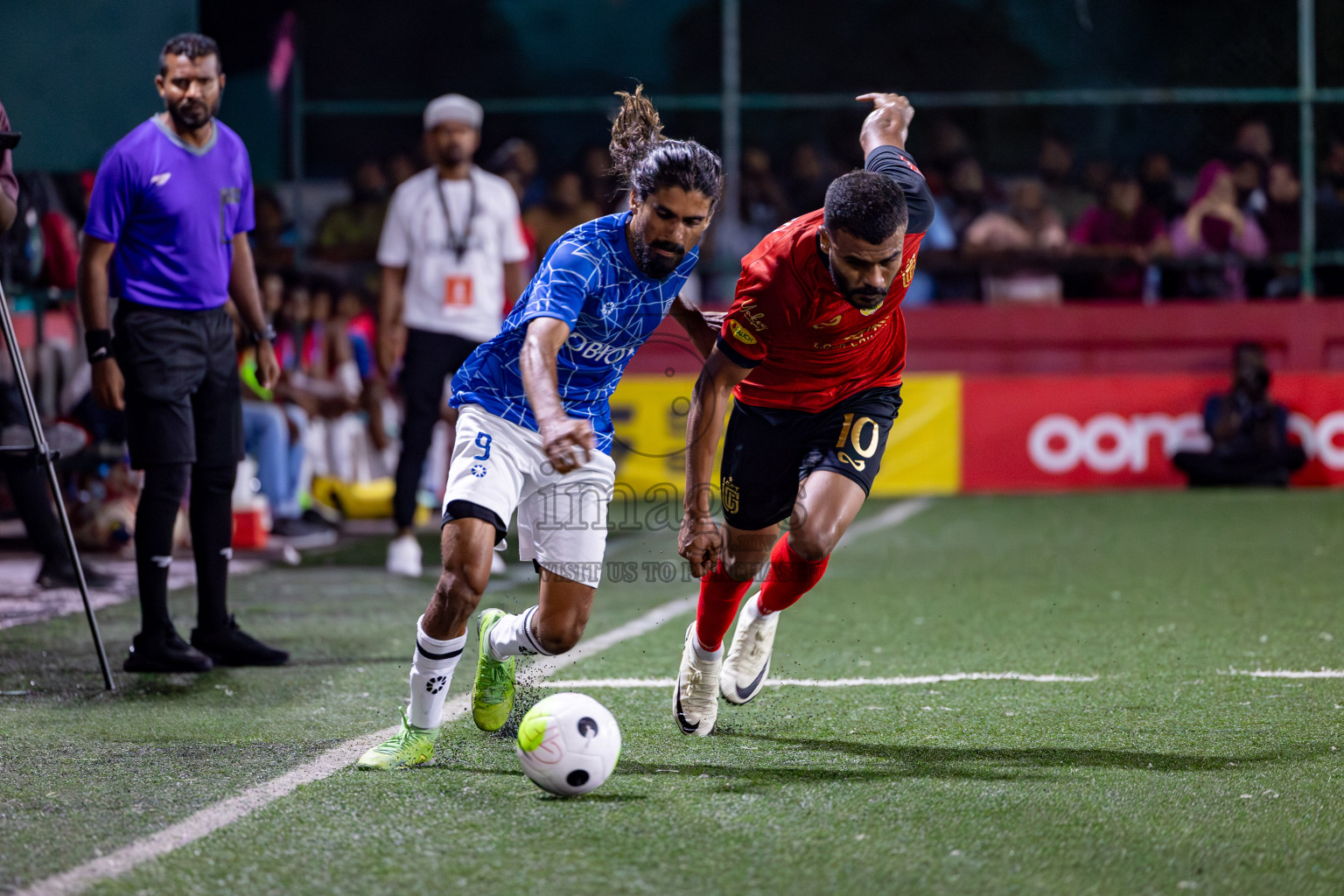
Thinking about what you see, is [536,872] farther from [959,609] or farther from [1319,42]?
[1319,42]

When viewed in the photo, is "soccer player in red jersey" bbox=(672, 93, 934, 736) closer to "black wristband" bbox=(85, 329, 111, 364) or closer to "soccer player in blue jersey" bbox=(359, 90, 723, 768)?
"soccer player in blue jersey" bbox=(359, 90, 723, 768)

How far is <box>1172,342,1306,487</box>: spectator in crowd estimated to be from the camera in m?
12.5

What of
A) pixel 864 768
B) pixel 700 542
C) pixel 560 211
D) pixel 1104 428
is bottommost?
pixel 1104 428

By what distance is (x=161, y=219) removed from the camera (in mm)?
5406

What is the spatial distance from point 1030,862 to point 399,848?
4.29ft

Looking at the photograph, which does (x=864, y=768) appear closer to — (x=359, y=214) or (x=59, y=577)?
(x=59, y=577)

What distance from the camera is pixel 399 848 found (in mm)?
3170

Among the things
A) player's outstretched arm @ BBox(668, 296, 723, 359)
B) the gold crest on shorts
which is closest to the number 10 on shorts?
the gold crest on shorts

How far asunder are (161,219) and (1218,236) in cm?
1106

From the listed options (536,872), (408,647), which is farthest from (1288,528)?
(536,872)

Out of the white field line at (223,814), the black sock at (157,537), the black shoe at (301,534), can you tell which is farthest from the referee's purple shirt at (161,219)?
the black shoe at (301,534)

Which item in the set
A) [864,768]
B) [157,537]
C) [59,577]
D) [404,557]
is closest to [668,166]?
[864,768]

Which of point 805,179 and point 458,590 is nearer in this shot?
point 458,590

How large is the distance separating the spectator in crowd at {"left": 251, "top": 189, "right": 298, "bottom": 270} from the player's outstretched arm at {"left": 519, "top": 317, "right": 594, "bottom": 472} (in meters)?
8.83
